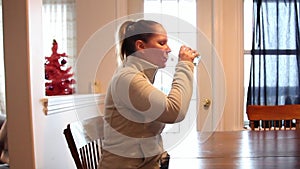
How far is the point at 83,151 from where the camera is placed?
1065mm

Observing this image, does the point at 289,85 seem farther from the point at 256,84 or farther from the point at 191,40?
the point at 191,40

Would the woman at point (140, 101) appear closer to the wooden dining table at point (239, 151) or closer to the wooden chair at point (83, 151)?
the wooden chair at point (83, 151)

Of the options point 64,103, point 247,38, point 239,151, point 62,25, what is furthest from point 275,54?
point 62,25

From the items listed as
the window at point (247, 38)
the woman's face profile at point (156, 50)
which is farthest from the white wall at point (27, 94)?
the window at point (247, 38)

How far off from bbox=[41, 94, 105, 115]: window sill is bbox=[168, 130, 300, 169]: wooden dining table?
0.59 meters

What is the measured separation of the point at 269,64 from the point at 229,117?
0.55 m

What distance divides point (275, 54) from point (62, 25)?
1884 mm

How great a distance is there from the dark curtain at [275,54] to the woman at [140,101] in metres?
1.73

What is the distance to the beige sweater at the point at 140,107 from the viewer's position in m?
0.76

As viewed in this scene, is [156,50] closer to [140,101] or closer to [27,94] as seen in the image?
[140,101]

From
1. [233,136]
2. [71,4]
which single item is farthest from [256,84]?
[71,4]

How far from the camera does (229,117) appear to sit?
249 cm

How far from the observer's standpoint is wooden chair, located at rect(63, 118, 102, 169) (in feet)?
3.11

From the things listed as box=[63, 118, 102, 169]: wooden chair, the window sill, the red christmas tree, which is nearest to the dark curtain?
the window sill
